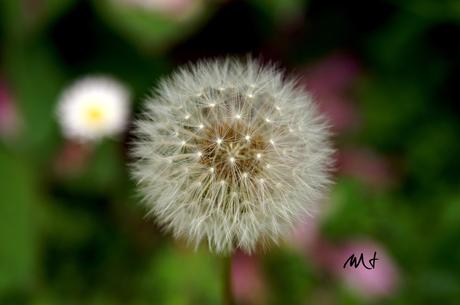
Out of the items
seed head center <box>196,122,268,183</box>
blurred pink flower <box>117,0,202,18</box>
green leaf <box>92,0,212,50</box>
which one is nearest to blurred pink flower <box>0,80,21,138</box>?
green leaf <box>92,0,212,50</box>

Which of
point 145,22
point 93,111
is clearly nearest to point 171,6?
point 145,22

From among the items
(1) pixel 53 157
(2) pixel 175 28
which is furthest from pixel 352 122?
(1) pixel 53 157

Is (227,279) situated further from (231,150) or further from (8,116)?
(8,116)

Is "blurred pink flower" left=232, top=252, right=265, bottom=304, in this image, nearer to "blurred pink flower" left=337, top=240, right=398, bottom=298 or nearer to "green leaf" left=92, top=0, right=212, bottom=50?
"blurred pink flower" left=337, top=240, right=398, bottom=298

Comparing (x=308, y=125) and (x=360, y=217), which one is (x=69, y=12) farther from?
(x=308, y=125)

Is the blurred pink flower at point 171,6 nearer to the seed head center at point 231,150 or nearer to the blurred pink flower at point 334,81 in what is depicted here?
the blurred pink flower at point 334,81

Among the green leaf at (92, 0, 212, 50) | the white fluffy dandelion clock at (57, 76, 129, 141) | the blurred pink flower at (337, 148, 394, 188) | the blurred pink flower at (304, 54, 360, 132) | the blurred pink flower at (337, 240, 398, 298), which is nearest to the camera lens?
the white fluffy dandelion clock at (57, 76, 129, 141)
